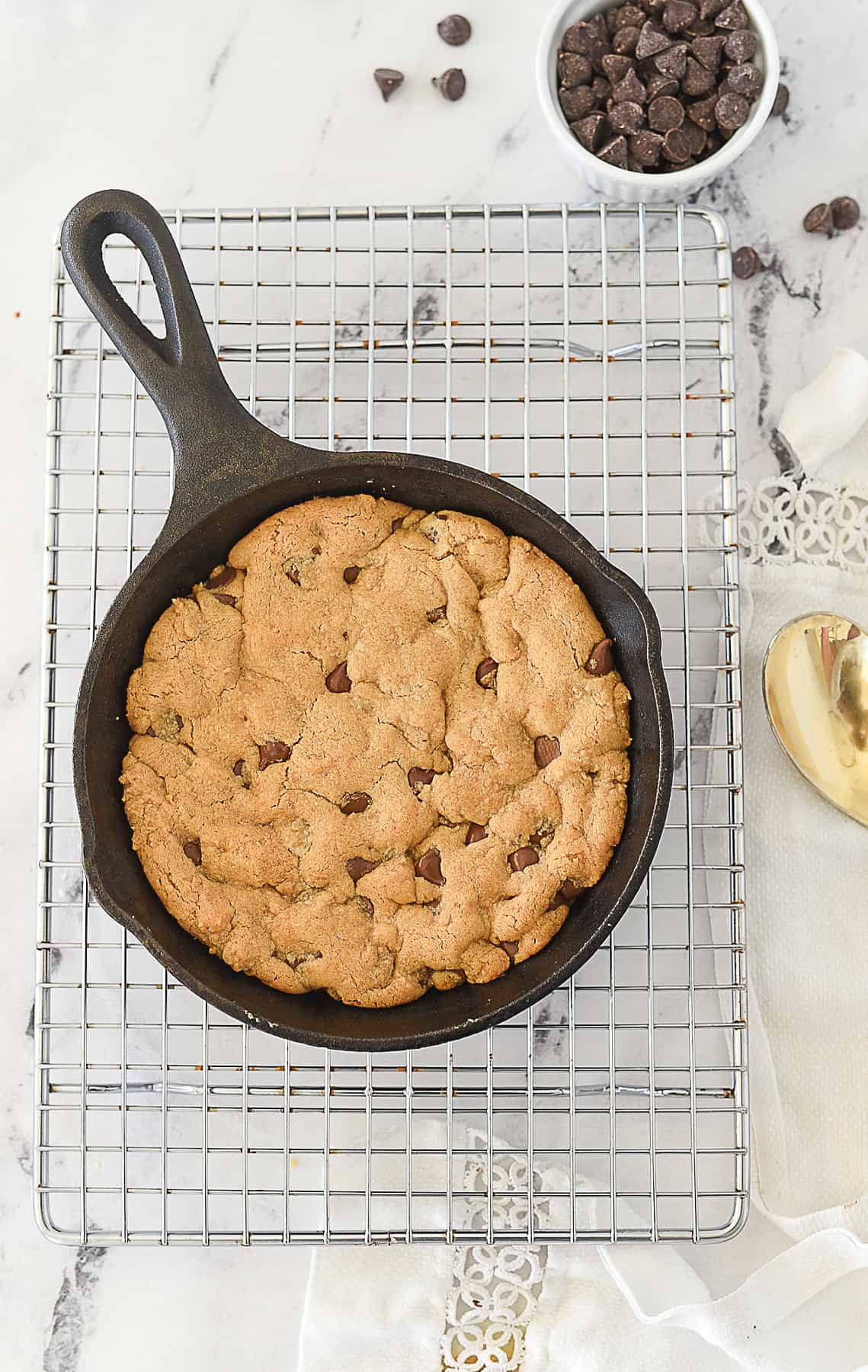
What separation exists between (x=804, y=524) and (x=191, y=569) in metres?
0.87

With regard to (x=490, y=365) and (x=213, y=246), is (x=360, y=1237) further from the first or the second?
(x=213, y=246)

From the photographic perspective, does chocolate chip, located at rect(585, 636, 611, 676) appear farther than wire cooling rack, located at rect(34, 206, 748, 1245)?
No

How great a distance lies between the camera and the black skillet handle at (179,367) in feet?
4.66

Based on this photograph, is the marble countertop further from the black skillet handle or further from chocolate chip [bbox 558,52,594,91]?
the black skillet handle

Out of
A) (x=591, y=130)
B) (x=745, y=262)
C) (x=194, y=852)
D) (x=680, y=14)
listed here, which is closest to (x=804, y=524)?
(x=745, y=262)

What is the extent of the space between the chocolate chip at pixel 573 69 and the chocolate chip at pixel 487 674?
857mm

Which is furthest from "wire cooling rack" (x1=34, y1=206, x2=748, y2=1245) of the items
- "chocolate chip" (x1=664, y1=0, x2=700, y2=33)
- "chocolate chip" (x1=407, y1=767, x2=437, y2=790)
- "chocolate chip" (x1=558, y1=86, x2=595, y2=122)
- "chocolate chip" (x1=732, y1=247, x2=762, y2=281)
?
"chocolate chip" (x1=407, y1=767, x2=437, y2=790)

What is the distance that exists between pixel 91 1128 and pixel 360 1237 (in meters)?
0.43

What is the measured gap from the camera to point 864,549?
179cm

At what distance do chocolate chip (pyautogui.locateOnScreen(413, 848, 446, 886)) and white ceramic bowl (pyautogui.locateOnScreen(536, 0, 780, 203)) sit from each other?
959mm

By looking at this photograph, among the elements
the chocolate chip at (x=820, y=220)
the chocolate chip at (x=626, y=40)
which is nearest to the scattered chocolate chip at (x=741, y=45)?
the chocolate chip at (x=626, y=40)

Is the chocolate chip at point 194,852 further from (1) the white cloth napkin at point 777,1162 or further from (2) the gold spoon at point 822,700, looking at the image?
(2) the gold spoon at point 822,700

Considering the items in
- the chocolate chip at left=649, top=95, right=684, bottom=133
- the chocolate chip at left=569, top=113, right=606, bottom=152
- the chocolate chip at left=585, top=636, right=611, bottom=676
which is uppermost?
the chocolate chip at left=649, top=95, right=684, bottom=133

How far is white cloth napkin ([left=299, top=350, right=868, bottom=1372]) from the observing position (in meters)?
1.70
